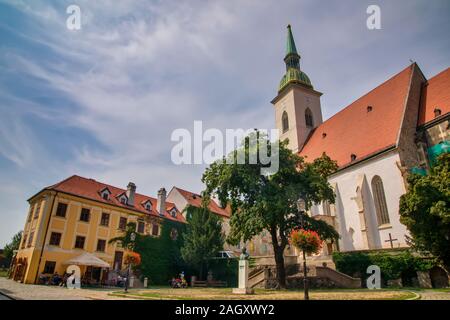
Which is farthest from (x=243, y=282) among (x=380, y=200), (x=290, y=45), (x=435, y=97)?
(x=290, y=45)

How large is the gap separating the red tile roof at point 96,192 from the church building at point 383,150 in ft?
63.6

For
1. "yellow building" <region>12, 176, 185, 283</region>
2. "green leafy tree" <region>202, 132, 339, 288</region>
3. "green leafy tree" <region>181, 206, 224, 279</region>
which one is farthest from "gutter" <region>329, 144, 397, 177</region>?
"yellow building" <region>12, 176, 185, 283</region>

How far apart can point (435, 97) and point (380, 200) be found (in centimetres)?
1173

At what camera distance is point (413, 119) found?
2778cm

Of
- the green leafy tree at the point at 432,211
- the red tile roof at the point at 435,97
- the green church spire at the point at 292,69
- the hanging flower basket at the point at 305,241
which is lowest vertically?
the hanging flower basket at the point at 305,241

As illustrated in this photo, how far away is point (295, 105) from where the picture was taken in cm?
4575

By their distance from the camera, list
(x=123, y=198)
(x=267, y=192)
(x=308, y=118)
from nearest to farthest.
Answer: (x=267, y=192) → (x=123, y=198) → (x=308, y=118)

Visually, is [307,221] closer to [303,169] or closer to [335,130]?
[303,169]

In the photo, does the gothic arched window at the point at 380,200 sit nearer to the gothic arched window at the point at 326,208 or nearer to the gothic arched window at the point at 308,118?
Answer: the gothic arched window at the point at 326,208

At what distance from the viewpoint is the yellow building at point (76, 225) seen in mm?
24156

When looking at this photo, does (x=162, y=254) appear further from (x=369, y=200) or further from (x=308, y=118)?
(x=308, y=118)

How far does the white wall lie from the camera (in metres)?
24.7

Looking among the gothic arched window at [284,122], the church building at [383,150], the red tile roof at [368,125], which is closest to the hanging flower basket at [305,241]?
the church building at [383,150]
